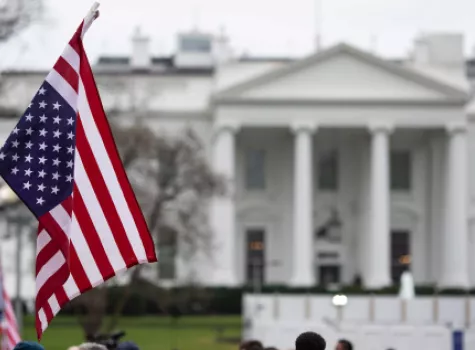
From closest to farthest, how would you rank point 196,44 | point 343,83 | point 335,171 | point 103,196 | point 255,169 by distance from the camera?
point 103,196, point 343,83, point 255,169, point 335,171, point 196,44

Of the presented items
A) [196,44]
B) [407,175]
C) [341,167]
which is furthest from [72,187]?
[196,44]

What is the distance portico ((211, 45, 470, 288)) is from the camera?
229 feet

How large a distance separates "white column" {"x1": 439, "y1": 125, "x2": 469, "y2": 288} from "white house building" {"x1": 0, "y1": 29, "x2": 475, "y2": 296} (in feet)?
0.22

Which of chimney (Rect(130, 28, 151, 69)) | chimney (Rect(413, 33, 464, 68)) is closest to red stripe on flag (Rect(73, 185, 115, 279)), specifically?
chimney (Rect(413, 33, 464, 68))

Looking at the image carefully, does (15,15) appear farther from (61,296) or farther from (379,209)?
(379,209)

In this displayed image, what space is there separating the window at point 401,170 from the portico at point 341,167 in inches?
27.6

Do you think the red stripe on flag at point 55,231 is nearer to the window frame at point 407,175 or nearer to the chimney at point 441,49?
the chimney at point 441,49

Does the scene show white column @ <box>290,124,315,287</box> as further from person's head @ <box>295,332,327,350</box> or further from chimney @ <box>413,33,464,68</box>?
person's head @ <box>295,332,327,350</box>

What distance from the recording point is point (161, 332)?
50.0m

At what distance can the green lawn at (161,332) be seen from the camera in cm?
4219

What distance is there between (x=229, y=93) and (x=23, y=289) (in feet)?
45.0

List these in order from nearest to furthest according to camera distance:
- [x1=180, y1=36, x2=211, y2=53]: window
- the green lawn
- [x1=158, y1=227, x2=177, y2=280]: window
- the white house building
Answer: the green lawn, [x1=158, y1=227, x2=177, y2=280]: window, the white house building, [x1=180, y1=36, x2=211, y2=53]: window

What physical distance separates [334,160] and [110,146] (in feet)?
216

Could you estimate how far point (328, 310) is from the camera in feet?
141
